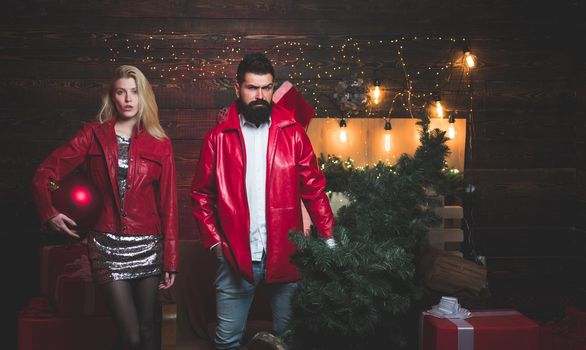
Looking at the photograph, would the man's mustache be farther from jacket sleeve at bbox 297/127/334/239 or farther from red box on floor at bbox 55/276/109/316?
red box on floor at bbox 55/276/109/316

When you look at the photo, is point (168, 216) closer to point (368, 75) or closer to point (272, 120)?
point (272, 120)

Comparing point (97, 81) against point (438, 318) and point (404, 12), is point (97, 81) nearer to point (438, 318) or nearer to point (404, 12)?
point (404, 12)

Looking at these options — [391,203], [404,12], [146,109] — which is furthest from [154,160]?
[404,12]

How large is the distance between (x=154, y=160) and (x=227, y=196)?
38cm

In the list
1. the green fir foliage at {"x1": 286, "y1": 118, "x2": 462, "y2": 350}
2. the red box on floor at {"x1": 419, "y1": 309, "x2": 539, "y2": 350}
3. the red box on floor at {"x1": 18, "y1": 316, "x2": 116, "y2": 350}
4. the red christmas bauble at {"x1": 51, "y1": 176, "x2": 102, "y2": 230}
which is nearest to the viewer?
the green fir foliage at {"x1": 286, "y1": 118, "x2": 462, "y2": 350}

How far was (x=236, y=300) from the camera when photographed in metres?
3.05

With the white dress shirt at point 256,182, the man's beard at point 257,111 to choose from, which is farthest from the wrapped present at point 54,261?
the man's beard at point 257,111

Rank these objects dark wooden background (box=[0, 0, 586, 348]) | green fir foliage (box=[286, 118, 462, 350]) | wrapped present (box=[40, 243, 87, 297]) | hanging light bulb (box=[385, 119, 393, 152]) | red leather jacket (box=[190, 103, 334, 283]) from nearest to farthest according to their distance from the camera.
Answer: green fir foliage (box=[286, 118, 462, 350]) < red leather jacket (box=[190, 103, 334, 283]) < wrapped present (box=[40, 243, 87, 297]) < dark wooden background (box=[0, 0, 586, 348]) < hanging light bulb (box=[385, 119, 393, 152])

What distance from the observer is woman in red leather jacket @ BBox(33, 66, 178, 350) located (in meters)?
2.91

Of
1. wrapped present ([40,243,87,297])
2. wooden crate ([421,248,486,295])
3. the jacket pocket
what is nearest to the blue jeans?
the jacket pocket

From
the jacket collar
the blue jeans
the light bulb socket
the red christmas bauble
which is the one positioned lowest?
the blue jeans

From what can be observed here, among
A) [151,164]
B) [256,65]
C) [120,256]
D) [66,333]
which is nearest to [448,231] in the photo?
[256,65]

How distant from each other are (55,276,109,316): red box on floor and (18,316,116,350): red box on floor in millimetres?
42

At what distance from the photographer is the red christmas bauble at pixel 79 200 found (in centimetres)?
285
